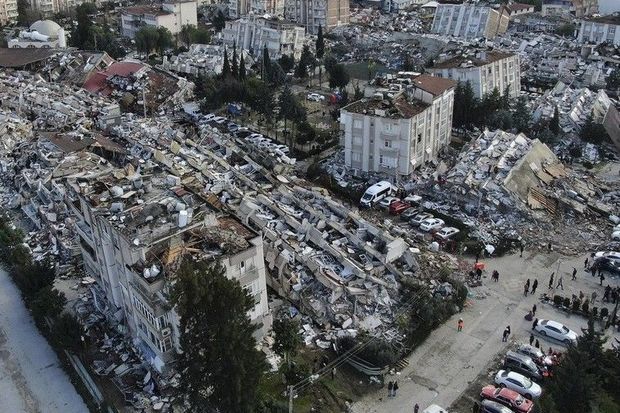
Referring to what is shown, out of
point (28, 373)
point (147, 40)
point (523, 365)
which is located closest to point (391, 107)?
point (523, 365)

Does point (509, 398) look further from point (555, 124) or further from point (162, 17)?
point (162, 17)

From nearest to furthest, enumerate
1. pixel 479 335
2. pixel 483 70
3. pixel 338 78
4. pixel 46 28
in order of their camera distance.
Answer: pixel 479 335 < pixel 483 70 < pixel 338 78 < pixel 46 28

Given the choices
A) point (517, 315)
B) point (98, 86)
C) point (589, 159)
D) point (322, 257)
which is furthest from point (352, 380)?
point (98, 86)

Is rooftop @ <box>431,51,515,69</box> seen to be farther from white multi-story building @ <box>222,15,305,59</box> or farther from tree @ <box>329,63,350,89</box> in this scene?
white multi-story building @ <box>222,15,305,59</box>

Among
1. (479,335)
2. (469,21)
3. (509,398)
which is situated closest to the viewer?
(509,398)

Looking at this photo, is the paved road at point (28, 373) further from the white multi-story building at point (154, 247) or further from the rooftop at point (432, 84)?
the rooftop at point (432, 84)

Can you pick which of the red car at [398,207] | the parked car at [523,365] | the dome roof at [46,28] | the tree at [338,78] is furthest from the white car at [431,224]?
the dome roof at [46,28]

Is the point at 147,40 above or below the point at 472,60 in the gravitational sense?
below

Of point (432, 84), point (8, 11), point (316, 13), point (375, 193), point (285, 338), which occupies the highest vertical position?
point (316, 13)
